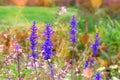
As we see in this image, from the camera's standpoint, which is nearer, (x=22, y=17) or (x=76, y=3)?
(x=22, y=17)

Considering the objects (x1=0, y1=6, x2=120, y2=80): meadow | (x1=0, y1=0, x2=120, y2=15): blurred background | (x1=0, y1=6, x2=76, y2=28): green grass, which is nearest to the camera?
(x1=0, y1=6, x2=120, y2=80): meadow

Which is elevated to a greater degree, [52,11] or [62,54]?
[52,11]

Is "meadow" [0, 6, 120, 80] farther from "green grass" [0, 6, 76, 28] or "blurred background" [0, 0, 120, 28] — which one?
"green grass" [0, 6, 76, 28]

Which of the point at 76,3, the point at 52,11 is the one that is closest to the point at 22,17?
the point at 52,11

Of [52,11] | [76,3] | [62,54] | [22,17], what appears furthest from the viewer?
[76,3]

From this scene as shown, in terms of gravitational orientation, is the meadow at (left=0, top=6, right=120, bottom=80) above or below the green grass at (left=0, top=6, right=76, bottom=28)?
below

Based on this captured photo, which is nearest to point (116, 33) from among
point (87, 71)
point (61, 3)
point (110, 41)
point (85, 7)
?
point (110, 41)

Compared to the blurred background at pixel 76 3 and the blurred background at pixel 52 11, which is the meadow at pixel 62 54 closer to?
the blurred background at pixel 52 11

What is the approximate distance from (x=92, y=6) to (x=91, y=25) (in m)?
4.52

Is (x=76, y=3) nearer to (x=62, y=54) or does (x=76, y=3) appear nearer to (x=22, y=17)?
(x=22, y=17)

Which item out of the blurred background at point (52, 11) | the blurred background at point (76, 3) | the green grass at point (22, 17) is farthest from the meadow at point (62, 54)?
the blurred background at point (76, 3)

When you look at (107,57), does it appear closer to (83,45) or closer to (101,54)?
(101,54)

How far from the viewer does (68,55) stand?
24.5ft

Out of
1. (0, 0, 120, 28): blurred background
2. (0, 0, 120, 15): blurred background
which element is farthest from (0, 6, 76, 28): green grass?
(0, 0, 120, 15): blurred background
